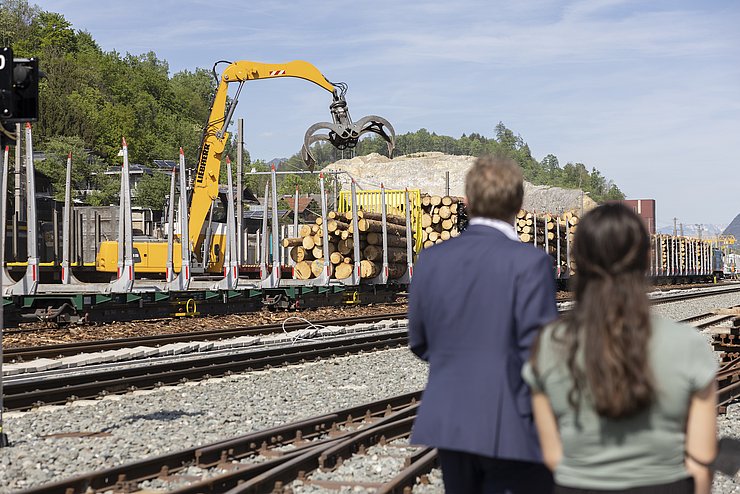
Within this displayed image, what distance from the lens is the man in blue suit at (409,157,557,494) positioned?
3064 mm

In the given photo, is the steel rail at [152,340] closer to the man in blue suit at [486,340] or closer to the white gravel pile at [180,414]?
the white gravel pile at [180,414]

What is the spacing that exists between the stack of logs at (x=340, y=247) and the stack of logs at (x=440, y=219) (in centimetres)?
361

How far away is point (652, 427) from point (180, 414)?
7655 millimetres

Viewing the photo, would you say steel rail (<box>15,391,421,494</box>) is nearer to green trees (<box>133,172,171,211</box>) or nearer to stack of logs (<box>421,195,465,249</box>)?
stack of logs (<box>421,195,465,249</box>)

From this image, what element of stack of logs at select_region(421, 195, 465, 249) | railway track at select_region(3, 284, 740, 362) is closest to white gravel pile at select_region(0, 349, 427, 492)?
railway track at select_region(3, 284, 740, 362)

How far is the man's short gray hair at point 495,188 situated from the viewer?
323cm

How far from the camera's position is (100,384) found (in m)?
11.0

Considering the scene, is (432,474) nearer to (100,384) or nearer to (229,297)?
(100,384)

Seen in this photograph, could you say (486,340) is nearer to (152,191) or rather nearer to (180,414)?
(180,414)

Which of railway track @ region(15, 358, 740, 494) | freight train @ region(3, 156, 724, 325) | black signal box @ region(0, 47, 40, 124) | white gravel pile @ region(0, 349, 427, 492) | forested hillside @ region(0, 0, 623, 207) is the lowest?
white gravel pile @ region(0, 349, 427, 492)

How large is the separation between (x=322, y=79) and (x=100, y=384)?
13.7 metres

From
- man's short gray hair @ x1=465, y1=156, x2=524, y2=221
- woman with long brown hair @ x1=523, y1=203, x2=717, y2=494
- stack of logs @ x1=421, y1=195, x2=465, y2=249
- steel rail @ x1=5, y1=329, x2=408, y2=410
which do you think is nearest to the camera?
woman with long brown hair @ x1=523, y1=203, x2=717, y2=494

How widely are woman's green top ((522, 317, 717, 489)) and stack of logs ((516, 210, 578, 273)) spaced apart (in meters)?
32.1

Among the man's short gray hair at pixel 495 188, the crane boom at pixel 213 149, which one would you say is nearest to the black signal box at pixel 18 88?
the man's short gray hair at pixel 495 188
